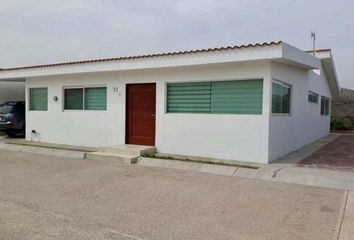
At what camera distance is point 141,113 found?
37.9 feet

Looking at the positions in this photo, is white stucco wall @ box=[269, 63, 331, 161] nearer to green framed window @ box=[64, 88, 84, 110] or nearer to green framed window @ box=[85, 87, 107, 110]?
green framed window @ box=[85, 87, 107, 110]

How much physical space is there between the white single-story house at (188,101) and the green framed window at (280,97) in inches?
1.2

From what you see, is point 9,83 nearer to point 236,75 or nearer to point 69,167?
point 69,167

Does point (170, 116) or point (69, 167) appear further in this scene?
point (170, 116)

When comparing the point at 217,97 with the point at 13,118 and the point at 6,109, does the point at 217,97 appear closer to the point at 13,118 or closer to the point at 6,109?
the point at 13,118

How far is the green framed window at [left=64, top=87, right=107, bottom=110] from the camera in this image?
41.2ft

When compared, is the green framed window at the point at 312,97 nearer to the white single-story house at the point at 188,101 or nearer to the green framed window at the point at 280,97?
the white single-story house at the point at 188,101

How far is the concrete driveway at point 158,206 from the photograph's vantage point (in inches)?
183

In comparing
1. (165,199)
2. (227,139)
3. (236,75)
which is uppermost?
(236,75)

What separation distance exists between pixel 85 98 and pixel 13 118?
16.2 feet

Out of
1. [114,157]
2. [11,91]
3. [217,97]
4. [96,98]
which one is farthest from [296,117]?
[11,91]

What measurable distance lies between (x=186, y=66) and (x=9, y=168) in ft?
18.3

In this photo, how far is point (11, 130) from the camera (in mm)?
16016

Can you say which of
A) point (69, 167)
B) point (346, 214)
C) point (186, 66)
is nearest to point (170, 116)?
point (186, 66)
